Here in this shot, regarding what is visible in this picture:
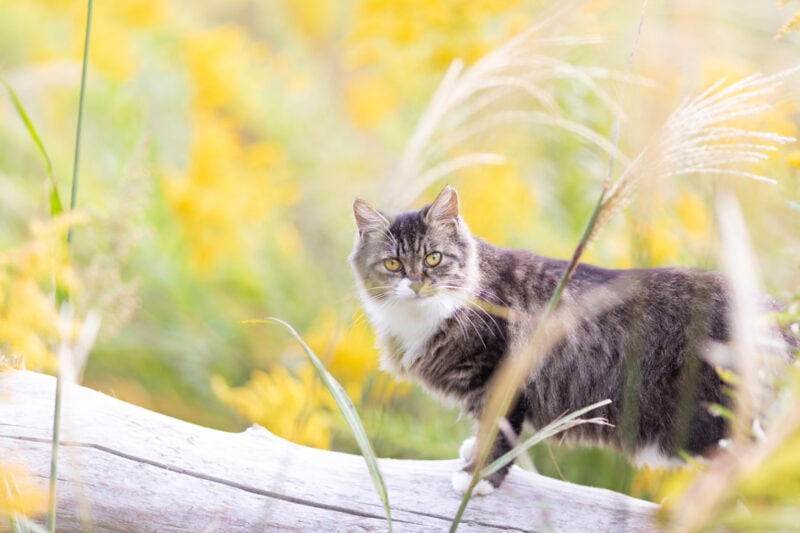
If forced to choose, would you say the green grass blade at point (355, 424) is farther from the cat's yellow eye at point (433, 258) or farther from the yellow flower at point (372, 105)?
→ the yellow flower at point (372, 105)

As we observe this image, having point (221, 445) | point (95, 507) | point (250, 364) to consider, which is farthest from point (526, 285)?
point (250, 364)

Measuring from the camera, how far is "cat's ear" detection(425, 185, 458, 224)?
1.82 meters

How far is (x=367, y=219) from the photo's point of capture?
6.41 feet

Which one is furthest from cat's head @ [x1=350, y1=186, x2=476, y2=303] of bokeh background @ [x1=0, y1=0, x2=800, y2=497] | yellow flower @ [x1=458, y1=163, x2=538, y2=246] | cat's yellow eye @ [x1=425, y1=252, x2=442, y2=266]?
yellow flower @ [x1=458, y1=163, x2=538, y2=246]

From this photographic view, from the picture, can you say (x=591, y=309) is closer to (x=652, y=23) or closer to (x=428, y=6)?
(x=652, y=23)

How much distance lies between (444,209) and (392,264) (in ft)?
0.62

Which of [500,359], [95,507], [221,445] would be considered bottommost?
[95,507]

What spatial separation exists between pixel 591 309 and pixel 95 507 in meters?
1.04

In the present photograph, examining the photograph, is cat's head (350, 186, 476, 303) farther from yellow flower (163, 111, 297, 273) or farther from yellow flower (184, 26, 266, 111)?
yellow flower (184, 26, 266, 111)

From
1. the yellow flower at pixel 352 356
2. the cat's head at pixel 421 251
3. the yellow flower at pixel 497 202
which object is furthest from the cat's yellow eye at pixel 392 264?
the yellow flower at pixel 497 202

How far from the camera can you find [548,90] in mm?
2695

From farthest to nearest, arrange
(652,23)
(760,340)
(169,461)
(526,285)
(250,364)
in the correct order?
1. (250,364)
2. (652,23)
3. (526,285)
4. (169,461)
5. (760,340)

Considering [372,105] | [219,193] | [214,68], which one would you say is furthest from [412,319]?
[372,105]

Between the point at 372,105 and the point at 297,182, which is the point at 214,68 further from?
the point at 372,105
